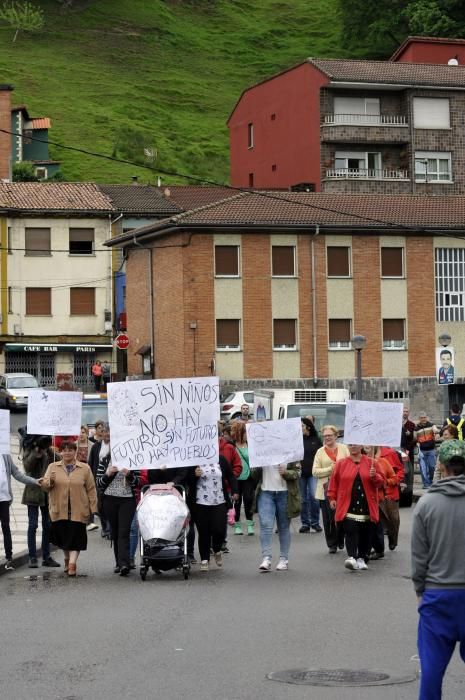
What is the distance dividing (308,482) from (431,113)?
52.4 m

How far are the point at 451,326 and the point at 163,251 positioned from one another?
1189cm

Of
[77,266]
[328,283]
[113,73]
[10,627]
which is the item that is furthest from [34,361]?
[113,73]

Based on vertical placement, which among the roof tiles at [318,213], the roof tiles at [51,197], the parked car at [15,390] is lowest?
the parked car at [15,390]

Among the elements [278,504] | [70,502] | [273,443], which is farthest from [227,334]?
[70,502]

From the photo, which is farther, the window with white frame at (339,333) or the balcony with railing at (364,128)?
the balcony with railing at (364,128)

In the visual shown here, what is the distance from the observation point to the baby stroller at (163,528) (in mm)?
15664

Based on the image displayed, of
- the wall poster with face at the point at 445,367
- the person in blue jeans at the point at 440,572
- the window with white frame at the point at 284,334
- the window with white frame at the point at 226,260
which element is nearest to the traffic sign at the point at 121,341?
the window with white frame at the point at 226,260

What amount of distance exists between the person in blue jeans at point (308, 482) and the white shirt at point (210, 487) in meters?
5.22

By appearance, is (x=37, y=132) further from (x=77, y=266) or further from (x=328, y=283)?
(x=328, y=283)

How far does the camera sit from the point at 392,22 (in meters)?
108

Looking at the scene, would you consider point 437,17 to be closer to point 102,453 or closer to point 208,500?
point 102,453

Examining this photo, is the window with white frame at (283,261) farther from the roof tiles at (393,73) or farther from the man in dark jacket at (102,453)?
the man in dark jacket at (102,453)

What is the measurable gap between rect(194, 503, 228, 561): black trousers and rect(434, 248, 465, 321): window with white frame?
40.8m

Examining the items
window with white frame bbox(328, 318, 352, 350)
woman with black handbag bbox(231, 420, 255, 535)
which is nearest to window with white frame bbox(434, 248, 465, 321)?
window with white frame bbox(328, 318, 352, 350)
